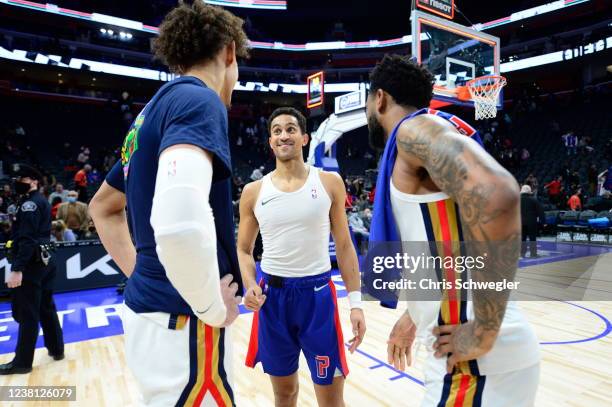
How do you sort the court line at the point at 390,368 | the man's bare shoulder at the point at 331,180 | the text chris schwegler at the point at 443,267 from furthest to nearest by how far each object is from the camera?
the court line at the point at 390,368 → the man's bare shoulder at the point at 331,180 → the text chris schwegler at the point at 443,267

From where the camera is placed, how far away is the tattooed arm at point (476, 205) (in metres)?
1.00

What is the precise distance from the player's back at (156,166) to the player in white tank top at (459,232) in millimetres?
521

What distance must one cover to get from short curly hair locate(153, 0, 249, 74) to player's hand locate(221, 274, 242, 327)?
2.32 feet

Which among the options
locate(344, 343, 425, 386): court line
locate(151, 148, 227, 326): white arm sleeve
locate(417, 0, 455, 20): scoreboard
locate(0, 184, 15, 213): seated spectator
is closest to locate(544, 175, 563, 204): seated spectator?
locate(417, 0, 455, 20): scoreboard

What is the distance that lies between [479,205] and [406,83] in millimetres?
609

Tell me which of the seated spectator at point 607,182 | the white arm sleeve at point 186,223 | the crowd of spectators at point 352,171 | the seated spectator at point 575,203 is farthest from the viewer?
the seated spectator at point 607,182

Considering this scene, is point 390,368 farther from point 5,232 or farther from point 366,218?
point 366,218

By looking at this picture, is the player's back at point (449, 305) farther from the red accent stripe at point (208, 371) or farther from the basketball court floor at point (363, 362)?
the basketball court floor at point (363, 362)

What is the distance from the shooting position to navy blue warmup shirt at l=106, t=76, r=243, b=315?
1.04 metres

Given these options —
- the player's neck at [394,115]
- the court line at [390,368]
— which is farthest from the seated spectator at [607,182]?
the player's neck at [394,115]

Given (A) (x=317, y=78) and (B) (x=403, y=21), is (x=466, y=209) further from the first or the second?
(B) (x=403, y=21)

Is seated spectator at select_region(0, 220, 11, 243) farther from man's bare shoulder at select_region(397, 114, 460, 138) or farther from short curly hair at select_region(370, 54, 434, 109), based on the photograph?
man's bare shoulder at select_region(397, 114, 460, 138)

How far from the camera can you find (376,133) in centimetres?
157

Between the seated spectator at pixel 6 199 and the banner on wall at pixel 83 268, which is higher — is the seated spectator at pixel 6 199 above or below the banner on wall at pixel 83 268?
above
